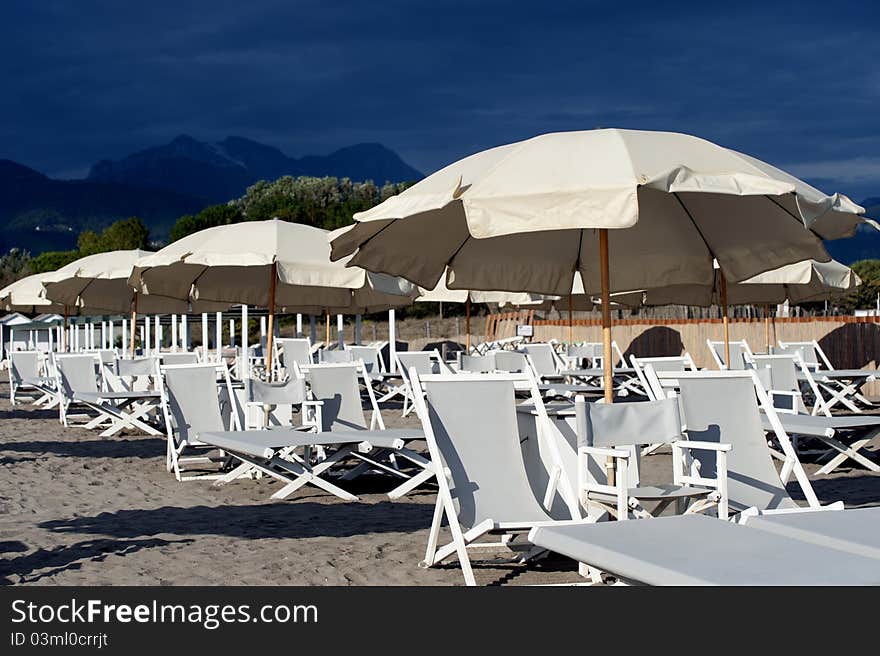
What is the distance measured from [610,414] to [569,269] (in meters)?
2.28

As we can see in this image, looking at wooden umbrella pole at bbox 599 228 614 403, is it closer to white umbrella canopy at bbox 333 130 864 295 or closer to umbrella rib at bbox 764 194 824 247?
white umbrella canopy at bbox 333 130 864 295

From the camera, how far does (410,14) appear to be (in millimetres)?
115500

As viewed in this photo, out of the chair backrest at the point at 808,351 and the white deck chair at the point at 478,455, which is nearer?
the white deck chair at the point at 478,455

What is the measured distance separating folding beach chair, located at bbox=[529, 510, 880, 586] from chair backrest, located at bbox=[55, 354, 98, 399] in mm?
9790

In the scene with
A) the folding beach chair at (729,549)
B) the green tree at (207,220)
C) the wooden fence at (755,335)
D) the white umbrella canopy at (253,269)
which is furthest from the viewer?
the green tree at (207,220)

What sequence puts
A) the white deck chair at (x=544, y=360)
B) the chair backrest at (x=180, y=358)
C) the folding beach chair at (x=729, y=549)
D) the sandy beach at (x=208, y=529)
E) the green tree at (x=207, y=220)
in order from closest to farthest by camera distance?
1. the folding beach chair at (x=729, y=549)
2. the sandy beach at (x=208, y=529)
3. the chair backrest at (x=180, y=358)
4. the white deck chair at (x=544, y=360)
5. the green tree at (x=207, y=220)

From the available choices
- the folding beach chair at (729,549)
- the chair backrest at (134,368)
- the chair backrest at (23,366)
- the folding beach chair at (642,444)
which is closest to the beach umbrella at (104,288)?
the chair backrest at (23,366)

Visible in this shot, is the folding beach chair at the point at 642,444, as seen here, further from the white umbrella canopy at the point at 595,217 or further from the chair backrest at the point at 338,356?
the chair backrest at the point at 338,356

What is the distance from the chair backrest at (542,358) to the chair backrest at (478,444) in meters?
8.51

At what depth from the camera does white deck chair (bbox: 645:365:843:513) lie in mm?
4844

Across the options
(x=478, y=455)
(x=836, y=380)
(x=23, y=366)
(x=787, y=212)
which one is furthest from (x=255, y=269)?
(x=836, y=380)

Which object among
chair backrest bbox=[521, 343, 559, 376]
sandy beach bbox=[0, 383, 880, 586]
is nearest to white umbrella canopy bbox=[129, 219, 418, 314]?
sandy beach bbox=[0, 383, 880, 586]

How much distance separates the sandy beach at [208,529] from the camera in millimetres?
4531

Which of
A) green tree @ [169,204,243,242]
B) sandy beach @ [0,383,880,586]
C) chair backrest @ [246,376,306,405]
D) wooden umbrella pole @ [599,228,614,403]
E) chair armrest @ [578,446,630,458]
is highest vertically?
green tree @ [169,204,243,242]
